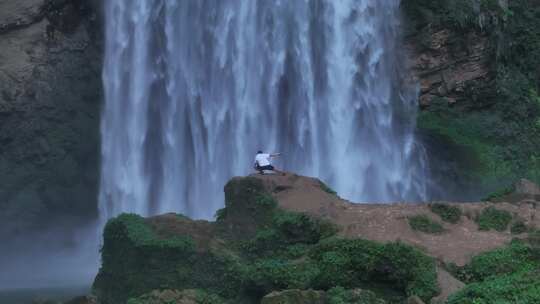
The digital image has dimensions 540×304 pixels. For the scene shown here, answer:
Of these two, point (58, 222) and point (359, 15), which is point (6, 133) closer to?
point (58, 222)

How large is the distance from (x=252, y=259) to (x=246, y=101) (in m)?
12.2

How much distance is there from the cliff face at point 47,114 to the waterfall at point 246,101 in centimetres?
91

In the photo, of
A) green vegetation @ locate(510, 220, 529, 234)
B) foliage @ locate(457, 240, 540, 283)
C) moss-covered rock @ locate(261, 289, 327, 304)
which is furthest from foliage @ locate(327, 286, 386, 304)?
green vegetation @ locate(510, 220, 529, 234)

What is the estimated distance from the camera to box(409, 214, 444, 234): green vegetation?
17.9 m

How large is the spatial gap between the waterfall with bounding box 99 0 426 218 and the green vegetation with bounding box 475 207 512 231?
34.7ft

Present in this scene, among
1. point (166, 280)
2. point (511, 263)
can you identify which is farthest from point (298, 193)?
point (511, 263)

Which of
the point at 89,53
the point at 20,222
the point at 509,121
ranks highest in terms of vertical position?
the point at 89,53

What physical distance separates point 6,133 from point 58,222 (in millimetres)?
3635

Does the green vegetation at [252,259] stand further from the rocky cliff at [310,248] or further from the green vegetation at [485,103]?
the green vegetation at [485,103]

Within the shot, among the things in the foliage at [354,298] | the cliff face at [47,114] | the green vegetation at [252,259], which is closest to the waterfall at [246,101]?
the cliff face at [47,114]

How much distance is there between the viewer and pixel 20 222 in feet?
98.8

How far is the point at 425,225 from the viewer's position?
17969mm

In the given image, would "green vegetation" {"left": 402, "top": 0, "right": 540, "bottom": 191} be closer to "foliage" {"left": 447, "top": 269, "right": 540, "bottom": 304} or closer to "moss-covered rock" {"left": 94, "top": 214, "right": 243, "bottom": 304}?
"moss-covered rock" {"left": 94, "top": 214, "right": 243, "bottom": 304}

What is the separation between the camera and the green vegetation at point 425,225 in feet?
58.6
